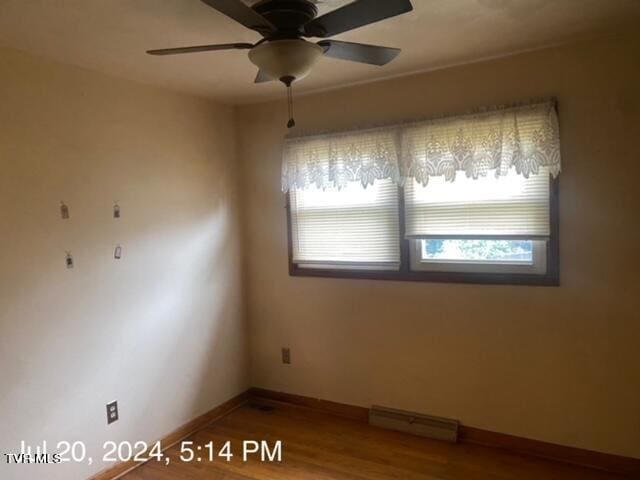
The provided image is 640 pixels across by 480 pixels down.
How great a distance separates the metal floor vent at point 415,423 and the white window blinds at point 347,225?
946 mm

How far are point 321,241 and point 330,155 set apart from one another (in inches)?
23.2

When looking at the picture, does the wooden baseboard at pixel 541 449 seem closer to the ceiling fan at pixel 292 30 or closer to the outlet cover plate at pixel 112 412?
the outlet cover plate at pixel 112 412

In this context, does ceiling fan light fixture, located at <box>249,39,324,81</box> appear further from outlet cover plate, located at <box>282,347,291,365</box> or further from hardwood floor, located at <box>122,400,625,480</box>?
outlet cover plate, located at <box>282,347,291,365</box>

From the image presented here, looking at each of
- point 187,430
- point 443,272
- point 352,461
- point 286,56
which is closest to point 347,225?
point 443,272

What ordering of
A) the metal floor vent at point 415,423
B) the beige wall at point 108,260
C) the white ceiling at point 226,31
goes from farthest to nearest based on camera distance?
the metal floor vent at point 415,423 < the beige wall at point 108,260 < the white ceiling at point 226,31

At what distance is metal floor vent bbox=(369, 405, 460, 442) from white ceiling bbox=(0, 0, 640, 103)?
212 centimetres

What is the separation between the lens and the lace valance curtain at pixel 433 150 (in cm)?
238

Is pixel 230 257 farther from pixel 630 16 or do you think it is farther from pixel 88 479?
pixel 630 16

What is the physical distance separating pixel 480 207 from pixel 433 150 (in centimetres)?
42

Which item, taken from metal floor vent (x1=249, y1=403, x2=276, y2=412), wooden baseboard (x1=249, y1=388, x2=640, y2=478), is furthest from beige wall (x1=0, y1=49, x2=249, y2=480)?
wooden baseboard (x1=249, y1=388, x2=640, y2=478)

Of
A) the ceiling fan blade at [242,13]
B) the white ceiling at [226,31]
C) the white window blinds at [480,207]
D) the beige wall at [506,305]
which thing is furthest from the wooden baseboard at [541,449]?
the ceiling fan blade at [242,13]

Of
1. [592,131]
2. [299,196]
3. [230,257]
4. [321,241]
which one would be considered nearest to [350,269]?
[321,241]

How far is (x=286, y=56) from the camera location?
5.03 feet

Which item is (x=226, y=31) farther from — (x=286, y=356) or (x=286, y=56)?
(x=286, y=356)
